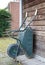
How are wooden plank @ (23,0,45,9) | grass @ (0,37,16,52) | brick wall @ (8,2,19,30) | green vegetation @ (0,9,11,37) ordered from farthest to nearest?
1. brick wall @ (8,2,19,30)
2. green vegetation @ (0,9,11,37)
3. grass @ (0,37,16,52)
4. wooden plank @ (23,0,45,9)

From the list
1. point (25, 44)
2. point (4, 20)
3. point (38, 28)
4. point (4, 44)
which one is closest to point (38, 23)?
point (38, 28)

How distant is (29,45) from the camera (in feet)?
25.1

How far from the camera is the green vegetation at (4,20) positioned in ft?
56.1

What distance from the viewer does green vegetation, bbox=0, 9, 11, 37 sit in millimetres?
17112

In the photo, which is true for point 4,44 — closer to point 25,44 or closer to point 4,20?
point 4,20

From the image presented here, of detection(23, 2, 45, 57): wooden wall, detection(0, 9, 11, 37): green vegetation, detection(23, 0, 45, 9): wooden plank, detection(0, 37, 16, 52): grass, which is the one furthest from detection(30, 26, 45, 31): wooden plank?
detection(0, 9, 11, 37): green vegetation

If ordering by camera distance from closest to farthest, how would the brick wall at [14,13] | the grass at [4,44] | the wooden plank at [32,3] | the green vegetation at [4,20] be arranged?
the wooden plank at [32,3], the grass at [4,44], the green vegetation at [4,20], the brick wall at [14,13]

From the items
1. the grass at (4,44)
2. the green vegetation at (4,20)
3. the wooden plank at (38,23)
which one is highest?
the wooden plank at (38,23)

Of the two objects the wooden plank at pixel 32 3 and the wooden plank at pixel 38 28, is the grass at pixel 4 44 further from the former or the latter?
the wooden plank at pixel 38 28

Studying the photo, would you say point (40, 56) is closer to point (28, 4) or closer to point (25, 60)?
point (25, 60)

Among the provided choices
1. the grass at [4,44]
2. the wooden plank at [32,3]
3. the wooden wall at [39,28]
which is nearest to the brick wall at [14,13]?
the grass at [4,44]

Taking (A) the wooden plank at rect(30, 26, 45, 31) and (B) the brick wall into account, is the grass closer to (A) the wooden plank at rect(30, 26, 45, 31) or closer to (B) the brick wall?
(A) the wooden plank at rect(30, 26, 45, 31)

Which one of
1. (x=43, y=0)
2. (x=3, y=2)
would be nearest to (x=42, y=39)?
(x=43, y=0)

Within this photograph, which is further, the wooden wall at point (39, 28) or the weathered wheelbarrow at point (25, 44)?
the weathered wheelbarrow at point (25, 44)
